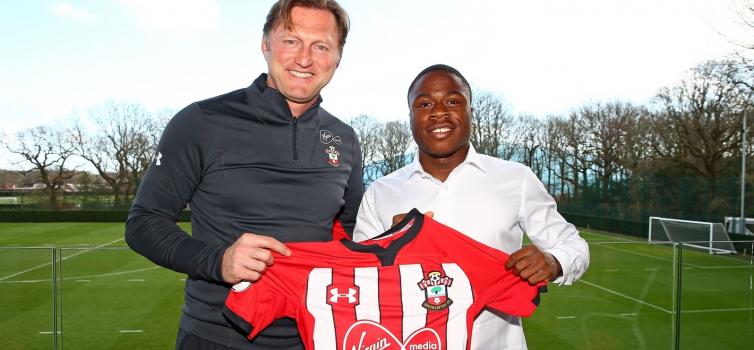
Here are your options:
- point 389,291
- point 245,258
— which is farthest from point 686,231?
point 245,258

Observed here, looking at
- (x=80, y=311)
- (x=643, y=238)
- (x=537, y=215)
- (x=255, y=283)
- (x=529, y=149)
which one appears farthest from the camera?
(x=529, y=149)

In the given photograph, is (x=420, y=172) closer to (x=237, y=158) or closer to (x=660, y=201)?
(x=237, y=158)

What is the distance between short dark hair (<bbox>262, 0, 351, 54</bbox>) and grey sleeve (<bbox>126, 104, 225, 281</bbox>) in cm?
41

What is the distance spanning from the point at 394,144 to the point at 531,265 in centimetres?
4671

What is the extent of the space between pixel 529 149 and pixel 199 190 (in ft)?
158

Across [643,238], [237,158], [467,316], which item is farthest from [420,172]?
[643,238]

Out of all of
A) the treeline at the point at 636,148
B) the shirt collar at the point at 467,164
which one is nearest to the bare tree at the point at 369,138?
the treeline at the point at 636,148

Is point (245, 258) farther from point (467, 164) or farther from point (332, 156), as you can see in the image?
point (467, 164)

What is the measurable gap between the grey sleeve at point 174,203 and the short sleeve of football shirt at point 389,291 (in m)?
0.21

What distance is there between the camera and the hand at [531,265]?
6.24 feet

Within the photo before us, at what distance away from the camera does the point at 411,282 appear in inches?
75.0

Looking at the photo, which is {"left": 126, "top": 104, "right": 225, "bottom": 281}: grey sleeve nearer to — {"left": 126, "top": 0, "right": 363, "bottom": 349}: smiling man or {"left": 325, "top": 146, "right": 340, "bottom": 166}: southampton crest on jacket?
{"left": 126, "top": 0, "right": 363, "bottom": 349}: smiling man

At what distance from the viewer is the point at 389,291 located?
6.18ft

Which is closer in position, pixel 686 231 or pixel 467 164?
pixel 467 164
